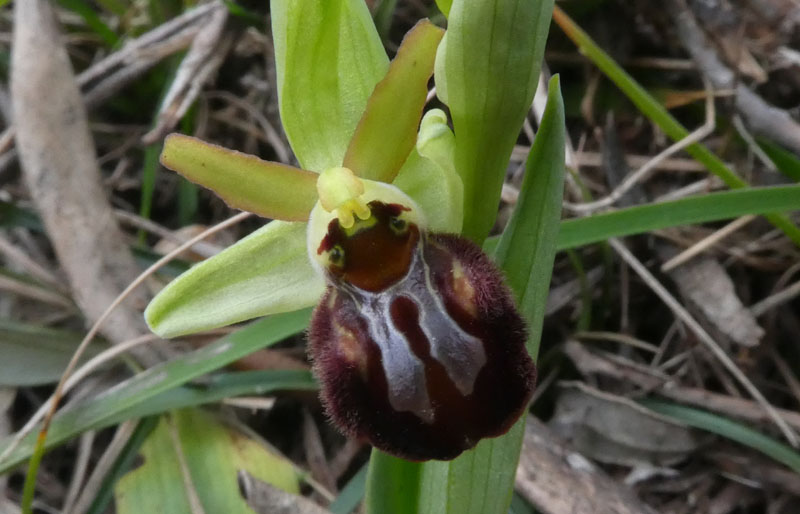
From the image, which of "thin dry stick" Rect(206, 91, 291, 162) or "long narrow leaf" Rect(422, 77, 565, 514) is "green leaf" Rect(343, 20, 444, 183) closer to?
"long narrow leaf" Rect(422, 77, 565, 514)

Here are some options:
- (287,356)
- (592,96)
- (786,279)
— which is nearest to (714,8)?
(592,96)

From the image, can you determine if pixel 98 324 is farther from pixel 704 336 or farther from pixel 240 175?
pixel 704 336

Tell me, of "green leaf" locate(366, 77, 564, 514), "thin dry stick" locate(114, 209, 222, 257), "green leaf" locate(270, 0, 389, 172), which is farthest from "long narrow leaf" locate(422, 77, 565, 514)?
"thin dry stick" locate(114, 209, 222, 257)

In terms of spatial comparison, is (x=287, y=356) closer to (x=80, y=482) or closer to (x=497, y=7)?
(x=80, y=482)

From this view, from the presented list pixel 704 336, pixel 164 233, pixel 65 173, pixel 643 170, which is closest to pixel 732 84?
pixel 643 170

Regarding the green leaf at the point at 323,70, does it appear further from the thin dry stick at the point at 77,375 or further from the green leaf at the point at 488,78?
the thin dry stick at the point at 77,375

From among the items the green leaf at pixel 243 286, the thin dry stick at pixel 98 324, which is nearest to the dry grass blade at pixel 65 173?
the thin dry stick at pixel 98 324
